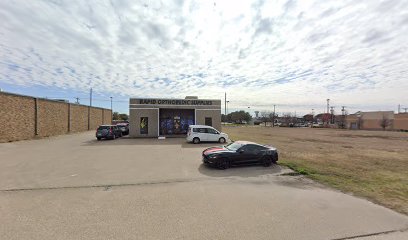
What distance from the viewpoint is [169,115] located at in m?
29.5

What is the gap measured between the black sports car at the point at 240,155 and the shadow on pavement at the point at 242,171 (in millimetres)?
236

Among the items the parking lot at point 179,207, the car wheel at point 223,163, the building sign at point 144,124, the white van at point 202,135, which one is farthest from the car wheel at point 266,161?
the building sign at point 144,124

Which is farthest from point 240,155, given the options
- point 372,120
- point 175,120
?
point 372,120

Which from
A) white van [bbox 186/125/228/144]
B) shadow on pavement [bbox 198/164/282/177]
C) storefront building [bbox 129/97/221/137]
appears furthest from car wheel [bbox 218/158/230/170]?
storefront building [bbox 129/97/221/137]

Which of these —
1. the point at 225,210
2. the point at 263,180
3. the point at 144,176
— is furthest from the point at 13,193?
the point at 263,180

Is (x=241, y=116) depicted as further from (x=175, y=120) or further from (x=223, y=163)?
(x=223, y=163)

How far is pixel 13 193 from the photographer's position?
23.1 ft

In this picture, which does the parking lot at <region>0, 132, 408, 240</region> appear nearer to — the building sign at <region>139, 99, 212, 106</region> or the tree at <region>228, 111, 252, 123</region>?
the building sign at <region>139, 99, 212, 106</region>

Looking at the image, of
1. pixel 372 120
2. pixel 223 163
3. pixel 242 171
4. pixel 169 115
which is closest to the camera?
pixel 242 171

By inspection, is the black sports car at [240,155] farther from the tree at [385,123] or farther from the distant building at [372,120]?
the distant building at [372,120]

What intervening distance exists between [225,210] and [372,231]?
3.01m

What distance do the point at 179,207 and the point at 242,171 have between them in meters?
5.04

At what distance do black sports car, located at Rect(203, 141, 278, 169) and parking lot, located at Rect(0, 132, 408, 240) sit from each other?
2.55ft

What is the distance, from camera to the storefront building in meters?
27.3
